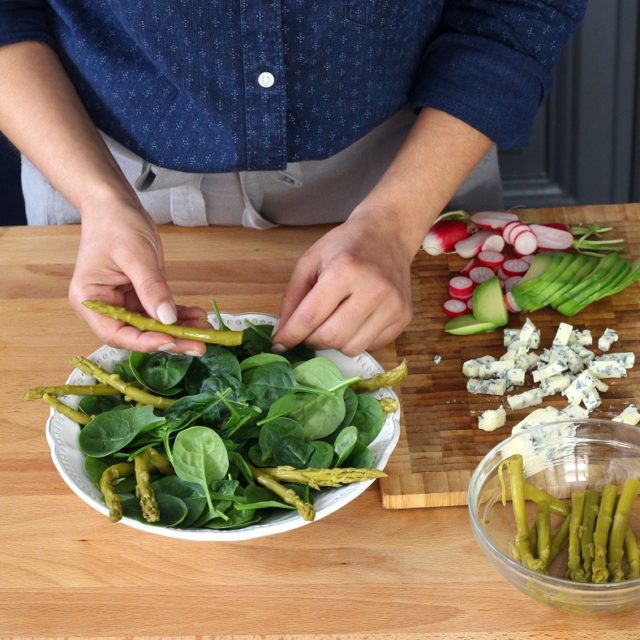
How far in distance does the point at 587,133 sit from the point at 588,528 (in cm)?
209

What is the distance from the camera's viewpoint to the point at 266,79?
150 cm

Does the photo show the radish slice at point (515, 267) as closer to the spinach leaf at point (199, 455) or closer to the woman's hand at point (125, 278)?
the woman's hand at point (125, 278)

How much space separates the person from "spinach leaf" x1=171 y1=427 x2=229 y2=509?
229 mm

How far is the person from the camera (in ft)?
4.64

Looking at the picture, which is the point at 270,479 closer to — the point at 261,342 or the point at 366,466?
the point at 366,466

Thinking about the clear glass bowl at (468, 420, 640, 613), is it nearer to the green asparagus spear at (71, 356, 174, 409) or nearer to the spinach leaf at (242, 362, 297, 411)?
the spinach leaf at (242, 362, 297, 411)

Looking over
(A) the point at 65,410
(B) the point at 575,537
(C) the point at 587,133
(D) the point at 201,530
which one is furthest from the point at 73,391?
(C) the point at 587,133

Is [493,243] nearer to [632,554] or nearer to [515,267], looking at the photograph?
[515,267]

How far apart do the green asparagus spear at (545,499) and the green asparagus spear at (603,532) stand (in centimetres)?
4

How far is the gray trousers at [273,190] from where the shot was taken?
1759mm

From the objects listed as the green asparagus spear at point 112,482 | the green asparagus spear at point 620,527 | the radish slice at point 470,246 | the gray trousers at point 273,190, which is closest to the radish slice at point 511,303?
the radish slice at point 470,246

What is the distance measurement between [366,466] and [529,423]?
28 centimetres

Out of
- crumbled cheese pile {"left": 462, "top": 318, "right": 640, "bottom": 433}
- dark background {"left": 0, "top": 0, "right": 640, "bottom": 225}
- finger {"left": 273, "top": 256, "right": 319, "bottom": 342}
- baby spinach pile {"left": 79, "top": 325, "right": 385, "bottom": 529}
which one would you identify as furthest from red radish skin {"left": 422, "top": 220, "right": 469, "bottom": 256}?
dark background {"left": 0, "top": 0, "right": 640, "bottom": 225}

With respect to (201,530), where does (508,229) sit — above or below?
above
